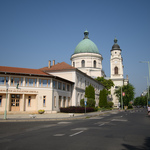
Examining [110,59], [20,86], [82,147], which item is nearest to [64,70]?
[20,86]

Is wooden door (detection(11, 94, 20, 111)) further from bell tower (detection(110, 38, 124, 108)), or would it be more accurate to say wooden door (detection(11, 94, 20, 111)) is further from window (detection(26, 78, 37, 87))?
bell tower (detection(110, 38, 124, 108))

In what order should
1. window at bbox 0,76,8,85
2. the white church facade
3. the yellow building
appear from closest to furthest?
1. window at bbox 0,76,8,85
2. the yellow building
3. the white church facade

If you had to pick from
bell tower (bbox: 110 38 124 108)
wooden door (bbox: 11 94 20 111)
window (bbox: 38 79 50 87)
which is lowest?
wooden door (bbox: 11 94 20 111)

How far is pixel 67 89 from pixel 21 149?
35.1 meters

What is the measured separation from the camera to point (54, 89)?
35.5 metres

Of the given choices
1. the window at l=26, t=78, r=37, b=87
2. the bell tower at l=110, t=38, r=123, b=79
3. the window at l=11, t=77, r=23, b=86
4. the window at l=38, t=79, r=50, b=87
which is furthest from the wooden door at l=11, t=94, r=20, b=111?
the bell tower at l=110, t=38, r=123, b=79

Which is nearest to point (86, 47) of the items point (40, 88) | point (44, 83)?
point (44, 83)

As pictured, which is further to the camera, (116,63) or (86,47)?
(116,63)

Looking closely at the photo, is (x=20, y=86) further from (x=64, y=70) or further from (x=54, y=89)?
(x=64, y=70)

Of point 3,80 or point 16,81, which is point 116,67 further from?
point 3,80

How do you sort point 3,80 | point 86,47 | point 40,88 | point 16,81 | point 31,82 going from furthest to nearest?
point 86,47 → point 40,88 → point 31,82 → point 16,81 → point 3,80

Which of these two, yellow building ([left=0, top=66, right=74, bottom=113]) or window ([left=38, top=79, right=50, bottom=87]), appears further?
window ([left=38, top=79, right=50, bottom=87])

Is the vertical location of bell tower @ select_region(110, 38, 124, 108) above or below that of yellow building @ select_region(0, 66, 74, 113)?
above

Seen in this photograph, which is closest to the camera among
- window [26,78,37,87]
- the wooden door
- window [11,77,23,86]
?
the wooden door
